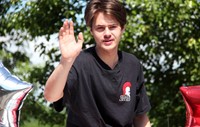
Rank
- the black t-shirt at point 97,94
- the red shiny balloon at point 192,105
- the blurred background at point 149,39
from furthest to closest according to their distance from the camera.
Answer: the blurred background at point 149,39 < the red shiny balloon at point 192,105 < the black t-shirt at point 97,94

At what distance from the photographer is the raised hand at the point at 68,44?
1877 millimetres

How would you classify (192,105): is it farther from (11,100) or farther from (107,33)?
(11,100)

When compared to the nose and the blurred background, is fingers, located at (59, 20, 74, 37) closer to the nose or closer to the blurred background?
the nose

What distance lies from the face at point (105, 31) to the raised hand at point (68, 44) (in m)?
0.20

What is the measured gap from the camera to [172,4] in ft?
18.1

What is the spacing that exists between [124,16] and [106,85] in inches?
13.2

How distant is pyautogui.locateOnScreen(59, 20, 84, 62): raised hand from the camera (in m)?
1.88

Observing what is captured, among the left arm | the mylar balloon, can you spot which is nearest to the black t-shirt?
the left arm

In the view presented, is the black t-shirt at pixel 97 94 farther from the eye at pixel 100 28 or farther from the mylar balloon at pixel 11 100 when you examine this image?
the mylar balloon at pixel 11 100

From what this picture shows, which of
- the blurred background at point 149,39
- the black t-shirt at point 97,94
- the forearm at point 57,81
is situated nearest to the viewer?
the forearm at point 57,81

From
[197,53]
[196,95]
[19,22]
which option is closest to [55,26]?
[19,22]

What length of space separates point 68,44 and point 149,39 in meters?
3.89

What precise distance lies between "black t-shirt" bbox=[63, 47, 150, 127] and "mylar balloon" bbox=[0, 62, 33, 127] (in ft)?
0.84

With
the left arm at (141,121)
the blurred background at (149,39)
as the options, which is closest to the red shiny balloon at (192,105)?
the left arm at (141,121)
